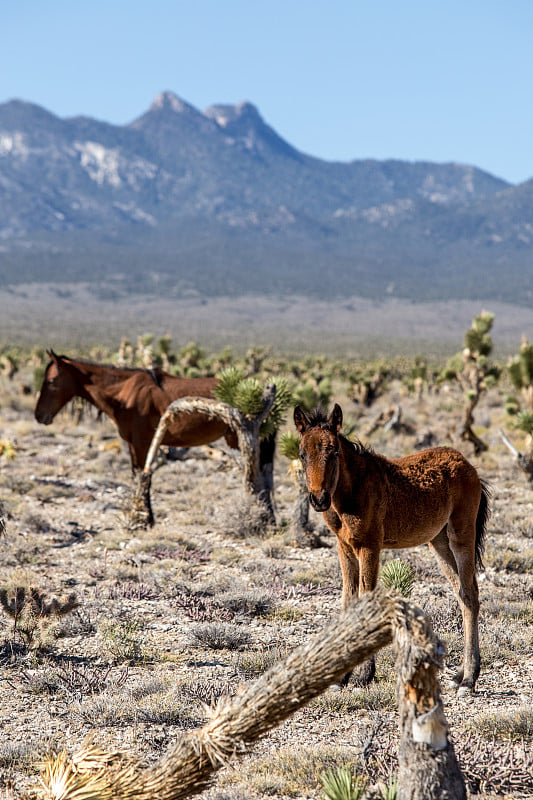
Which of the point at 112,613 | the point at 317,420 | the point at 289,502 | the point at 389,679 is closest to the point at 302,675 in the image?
the point at 317,420

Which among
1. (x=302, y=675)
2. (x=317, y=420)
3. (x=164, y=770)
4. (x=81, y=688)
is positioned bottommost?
(x=81, y=688)

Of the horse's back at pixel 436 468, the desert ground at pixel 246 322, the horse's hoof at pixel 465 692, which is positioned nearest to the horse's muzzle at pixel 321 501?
the horse's back at pixel 436 468

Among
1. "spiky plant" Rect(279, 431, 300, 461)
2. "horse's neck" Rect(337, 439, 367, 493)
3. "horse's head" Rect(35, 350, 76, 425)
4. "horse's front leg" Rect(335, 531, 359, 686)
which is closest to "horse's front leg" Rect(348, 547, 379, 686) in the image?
"horse's front leg" Rect(335, 531, 359, 686)

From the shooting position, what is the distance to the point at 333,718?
5.74 m

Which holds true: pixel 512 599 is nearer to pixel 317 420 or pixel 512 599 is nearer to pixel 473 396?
pixel 317 420

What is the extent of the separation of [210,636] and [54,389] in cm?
616

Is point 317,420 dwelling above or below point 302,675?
above

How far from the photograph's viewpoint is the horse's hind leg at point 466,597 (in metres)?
6.12

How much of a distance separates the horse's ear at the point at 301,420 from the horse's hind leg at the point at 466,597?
1.68m

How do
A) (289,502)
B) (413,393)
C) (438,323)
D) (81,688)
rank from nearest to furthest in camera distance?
(81,688), (289,502), (413,393), (438,323)

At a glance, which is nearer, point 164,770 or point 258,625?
A: point 164,770

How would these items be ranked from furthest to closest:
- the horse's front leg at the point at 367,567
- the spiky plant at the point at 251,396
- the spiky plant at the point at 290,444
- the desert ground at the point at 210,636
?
the spiky plant at the point at 251,396 < the spiky plant at the point at 290,444 < the horse's front leg at the point at 367,567 < the desert ground at the point at 210,636

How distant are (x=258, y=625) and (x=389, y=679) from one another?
1.74m

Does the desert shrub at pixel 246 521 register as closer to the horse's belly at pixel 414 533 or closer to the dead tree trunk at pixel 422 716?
the horse's belly at pixel 414 533
